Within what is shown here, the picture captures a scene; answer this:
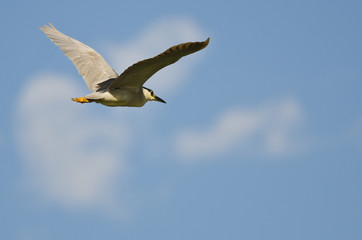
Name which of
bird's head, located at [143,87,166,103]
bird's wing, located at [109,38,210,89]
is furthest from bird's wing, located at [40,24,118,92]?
bird's wing, located at [109,38,210,89]

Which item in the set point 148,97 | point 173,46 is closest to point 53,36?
point 148,97

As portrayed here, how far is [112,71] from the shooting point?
37.3 ft

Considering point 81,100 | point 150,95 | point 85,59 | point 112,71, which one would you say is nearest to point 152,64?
point 81,100

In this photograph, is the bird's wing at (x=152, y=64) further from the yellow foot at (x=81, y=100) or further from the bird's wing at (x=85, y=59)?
the bird's wing at (x=85, y=59)

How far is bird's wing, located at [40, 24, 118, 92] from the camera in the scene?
433 inches

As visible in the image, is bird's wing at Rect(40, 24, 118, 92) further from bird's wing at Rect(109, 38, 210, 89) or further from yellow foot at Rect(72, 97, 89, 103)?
bird's wing at Rect(109, 38, 210, 89)

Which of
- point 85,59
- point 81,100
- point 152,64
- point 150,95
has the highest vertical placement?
point 85,59

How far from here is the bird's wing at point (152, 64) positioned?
7750 mm

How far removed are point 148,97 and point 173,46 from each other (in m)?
3.35

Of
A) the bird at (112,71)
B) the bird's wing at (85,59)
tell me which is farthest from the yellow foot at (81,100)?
the bird's wing at (85,59)

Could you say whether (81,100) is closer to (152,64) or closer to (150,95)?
(152,64)

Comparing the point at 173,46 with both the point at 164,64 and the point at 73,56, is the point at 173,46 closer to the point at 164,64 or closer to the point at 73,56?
the point at 164,64

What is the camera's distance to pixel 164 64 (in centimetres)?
855

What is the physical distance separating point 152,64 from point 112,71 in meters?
3.01
